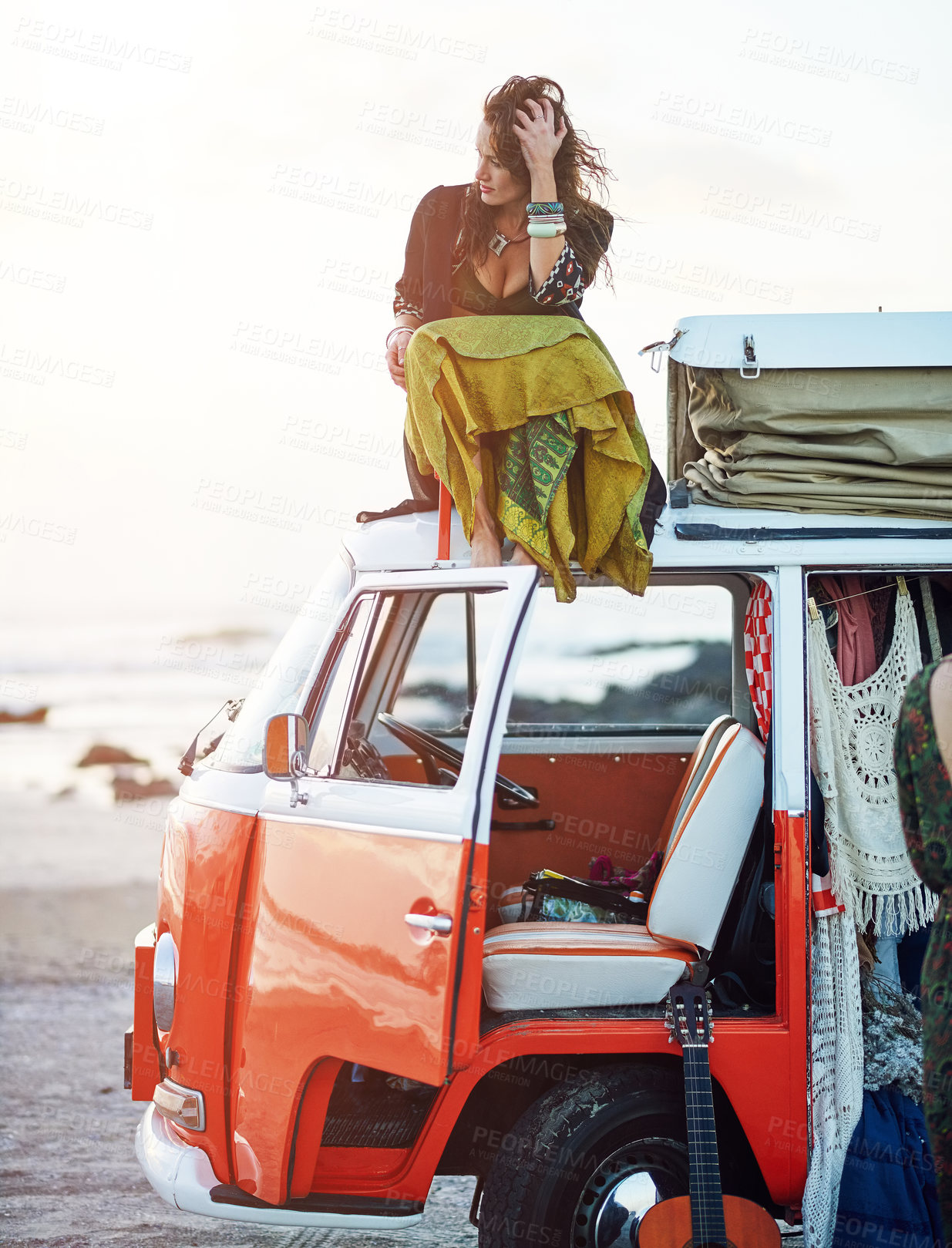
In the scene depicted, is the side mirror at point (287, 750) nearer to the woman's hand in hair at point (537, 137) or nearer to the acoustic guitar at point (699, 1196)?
the acoustic guitar at point (699, 1196)

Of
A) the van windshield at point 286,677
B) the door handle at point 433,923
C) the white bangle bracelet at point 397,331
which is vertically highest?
the white bangle bracelet at point 397,331

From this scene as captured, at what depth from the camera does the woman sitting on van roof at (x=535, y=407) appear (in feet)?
10.3

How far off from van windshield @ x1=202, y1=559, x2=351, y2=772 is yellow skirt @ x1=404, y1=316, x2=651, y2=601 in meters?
0.56

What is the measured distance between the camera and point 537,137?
10.7 feet

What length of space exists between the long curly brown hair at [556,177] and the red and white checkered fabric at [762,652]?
1150 mm

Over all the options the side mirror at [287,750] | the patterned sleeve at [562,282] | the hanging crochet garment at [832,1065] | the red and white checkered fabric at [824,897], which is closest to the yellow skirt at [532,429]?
the patterned sleeve at [562,282]

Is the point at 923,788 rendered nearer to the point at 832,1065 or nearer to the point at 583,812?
the point at 832,1065

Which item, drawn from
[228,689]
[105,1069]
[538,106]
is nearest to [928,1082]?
[538,106]

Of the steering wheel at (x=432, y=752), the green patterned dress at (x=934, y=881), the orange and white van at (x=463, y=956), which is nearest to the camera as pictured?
the green patterned dress at (x=934, y=881)

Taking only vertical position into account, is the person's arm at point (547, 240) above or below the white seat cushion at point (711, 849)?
above

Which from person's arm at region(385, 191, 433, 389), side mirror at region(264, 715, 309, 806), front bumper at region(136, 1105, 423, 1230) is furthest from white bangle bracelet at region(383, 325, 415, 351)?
front bumper at region(136, 1105, 423, 1230)

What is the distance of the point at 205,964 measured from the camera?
318cm

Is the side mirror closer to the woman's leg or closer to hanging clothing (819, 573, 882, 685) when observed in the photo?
the woman's leg

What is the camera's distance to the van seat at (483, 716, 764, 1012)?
3105 millimetres
